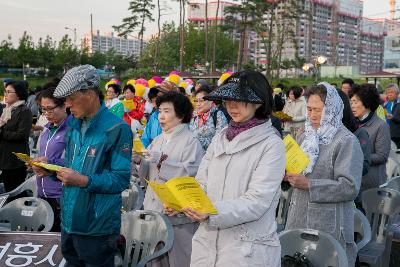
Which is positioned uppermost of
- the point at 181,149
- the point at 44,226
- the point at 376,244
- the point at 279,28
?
the point at 279,28

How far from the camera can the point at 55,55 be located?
4353 centimetres

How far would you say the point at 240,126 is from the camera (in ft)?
7.09

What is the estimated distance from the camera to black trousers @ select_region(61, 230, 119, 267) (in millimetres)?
2623

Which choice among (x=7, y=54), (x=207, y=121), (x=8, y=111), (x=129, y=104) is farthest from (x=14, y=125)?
(x=7, y=54)

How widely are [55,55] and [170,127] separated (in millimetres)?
42134

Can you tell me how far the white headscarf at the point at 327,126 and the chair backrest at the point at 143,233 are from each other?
0.95 m

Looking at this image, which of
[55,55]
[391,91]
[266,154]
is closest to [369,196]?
[266,154]

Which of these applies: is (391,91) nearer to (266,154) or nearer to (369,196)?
(369,196)

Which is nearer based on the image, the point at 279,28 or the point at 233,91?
the point at 233,91

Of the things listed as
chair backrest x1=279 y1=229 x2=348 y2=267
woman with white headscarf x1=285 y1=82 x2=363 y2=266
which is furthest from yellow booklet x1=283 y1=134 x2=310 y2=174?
chair backrest x1=279 y1=229 x2=348 y2=267

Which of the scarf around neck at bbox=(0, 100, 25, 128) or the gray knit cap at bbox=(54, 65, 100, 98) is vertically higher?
the gray knit cap at bbox=(54, 65, 100, 98)

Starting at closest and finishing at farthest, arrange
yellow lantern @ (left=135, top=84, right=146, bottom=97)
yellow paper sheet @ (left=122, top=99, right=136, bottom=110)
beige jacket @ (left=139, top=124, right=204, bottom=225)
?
beige jacket @ (left=139, top=124, right=204, bottom=225) < yellow paper sheet @ (left=122, top=99, right=136, bottom=110) < yellow lantern @ (left=135, top=84, right=146, bottom=97)

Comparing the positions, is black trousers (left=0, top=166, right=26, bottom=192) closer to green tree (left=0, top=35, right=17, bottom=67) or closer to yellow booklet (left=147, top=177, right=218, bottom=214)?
yellow booklet (left=147, top=177, right=218, bottom=214)

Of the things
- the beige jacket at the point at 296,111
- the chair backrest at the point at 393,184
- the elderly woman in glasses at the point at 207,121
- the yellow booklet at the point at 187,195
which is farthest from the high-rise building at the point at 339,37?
the yellow booklet at the point at 187,195
